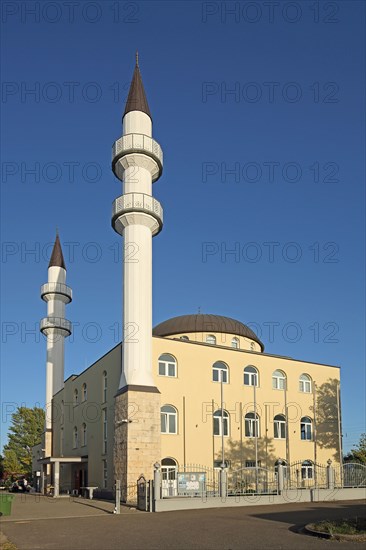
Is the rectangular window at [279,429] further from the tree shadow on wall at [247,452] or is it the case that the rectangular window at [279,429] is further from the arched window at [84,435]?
the arched window at [84,435]

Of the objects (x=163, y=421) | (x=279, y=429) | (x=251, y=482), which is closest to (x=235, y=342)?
(x=279, y=429)

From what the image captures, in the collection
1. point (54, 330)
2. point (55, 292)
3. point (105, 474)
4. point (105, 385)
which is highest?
point (55, 292)

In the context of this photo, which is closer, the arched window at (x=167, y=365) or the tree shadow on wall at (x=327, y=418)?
the arched window at (x=167, y=365)

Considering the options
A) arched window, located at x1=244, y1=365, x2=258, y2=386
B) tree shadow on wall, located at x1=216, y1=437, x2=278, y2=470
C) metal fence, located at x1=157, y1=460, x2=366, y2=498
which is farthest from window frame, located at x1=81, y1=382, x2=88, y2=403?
arched window, located at x1=244, y1=365, x2=258, y2=386

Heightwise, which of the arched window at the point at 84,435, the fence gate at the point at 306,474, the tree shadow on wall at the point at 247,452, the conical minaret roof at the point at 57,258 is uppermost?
the conical minaret roof at the point at 57,258

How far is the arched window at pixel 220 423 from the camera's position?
123 feet

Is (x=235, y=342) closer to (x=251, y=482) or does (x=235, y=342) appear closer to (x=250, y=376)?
(x=250, y=376)

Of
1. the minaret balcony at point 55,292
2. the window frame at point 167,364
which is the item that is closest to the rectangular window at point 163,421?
the window frame at point 167,364

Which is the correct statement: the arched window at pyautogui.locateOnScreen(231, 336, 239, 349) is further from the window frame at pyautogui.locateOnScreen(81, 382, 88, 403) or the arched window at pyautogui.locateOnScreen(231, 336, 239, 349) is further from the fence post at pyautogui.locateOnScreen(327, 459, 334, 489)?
the fence post at pyautogui.locateOnScreen(327, 459, 334, 489)

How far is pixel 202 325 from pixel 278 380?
26.3 feet

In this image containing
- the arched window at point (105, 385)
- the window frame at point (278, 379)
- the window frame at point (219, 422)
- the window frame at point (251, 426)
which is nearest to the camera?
the window frame at point (219, 422)

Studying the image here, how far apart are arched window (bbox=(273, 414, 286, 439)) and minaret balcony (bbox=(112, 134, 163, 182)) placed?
60.3 feet

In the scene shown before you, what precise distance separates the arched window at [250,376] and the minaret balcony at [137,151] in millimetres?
14427

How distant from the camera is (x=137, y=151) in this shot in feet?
121
